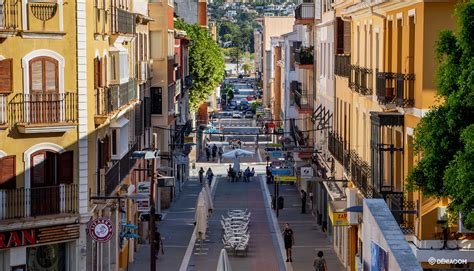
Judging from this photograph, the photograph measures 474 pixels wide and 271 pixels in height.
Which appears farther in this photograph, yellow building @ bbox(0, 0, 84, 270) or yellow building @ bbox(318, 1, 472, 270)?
yellow building @ bbox(0, 0, 84, 270)

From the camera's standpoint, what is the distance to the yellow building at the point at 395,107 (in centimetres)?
2641

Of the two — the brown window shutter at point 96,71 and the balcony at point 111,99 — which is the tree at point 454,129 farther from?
the brown window shutter at point 96,71

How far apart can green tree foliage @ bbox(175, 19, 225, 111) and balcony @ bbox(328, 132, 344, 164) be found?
44.4 m

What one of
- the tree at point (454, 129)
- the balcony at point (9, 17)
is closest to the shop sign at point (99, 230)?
the balcony at point (9, 17)

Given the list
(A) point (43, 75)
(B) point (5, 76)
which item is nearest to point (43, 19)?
(A) point (43, 75)

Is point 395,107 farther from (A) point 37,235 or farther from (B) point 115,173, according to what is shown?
(B) point 115,173

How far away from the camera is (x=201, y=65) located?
316 ft

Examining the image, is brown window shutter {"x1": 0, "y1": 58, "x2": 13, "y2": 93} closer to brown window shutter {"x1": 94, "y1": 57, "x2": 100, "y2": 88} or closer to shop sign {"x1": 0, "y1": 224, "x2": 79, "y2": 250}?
shop sign {"x1": 0, "y1": 224, "x2": 79, "y2": 250}

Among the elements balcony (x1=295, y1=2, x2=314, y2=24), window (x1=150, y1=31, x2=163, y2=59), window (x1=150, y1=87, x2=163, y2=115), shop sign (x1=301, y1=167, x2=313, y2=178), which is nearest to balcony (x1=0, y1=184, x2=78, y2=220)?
shop sign (x1=301, y1=167, x2=313, y2=178)

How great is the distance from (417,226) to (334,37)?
82.4 feet

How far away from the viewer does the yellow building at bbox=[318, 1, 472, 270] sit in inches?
1040

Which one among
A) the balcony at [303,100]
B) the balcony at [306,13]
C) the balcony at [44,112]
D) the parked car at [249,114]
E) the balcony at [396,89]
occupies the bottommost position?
the parked car at [249,114]

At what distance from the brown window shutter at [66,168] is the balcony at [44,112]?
75 centimetres

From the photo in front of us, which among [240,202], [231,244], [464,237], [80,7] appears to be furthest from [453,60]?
[240,202]
